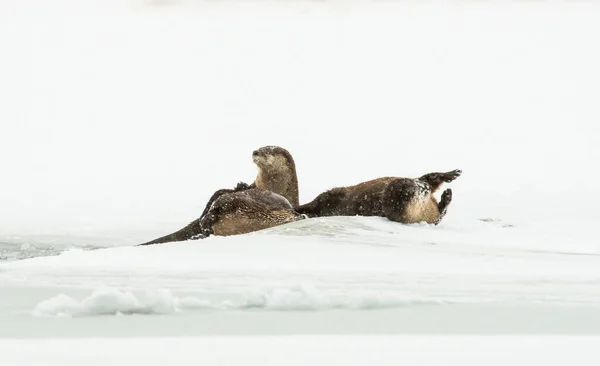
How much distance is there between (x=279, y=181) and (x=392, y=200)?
1.93 m

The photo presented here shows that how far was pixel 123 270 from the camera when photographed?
16.6 feet

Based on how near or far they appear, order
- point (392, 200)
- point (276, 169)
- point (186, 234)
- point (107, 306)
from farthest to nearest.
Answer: point (276, 169), point (186, 234), point (392, 200), point (107, 306)

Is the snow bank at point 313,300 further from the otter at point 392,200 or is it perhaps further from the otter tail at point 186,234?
the otter tail at point 186,234

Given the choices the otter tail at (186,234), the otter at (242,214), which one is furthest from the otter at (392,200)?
the otter tail at (186,234)

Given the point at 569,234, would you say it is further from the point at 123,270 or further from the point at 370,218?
the point at 123,270

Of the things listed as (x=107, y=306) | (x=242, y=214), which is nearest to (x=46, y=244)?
(x=242, y=214)

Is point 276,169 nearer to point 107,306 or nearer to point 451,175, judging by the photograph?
point 451,175

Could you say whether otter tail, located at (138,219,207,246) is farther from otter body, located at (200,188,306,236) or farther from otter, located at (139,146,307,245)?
otter body, located at (200,188,306,236)

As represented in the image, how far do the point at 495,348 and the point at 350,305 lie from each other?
78 cm

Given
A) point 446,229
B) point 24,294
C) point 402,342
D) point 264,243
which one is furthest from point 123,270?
point 446,229

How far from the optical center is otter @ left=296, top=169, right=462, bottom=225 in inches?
294

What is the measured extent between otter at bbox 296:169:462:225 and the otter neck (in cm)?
66

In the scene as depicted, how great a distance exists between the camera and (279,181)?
9148mm

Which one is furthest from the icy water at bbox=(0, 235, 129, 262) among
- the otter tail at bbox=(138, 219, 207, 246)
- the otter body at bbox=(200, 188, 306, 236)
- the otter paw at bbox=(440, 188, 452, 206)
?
the otter paw at bbox=(440, 188, 452, 206)
